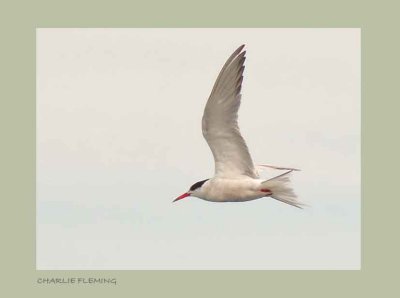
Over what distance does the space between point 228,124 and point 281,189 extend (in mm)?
943

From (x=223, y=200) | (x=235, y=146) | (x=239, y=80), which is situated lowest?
(x=223, y=200)

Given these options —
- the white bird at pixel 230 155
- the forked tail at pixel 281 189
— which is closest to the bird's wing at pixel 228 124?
the white bird at pixel 230 155

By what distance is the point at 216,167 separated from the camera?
29.5ft

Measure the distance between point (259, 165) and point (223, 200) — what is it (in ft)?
3.21

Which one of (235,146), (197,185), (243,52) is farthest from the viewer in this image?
(197,185)

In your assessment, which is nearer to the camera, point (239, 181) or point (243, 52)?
point (243, 52)

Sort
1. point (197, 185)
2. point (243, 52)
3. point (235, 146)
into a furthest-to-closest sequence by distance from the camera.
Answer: point (197, 185), point (235, 146), point (243, 52)

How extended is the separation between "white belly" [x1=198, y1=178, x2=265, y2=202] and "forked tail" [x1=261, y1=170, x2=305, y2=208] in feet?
0.33

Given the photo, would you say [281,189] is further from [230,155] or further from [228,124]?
[228,124]

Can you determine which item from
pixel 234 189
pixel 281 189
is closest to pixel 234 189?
pixel 234 189

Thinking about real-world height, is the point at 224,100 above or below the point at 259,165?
above

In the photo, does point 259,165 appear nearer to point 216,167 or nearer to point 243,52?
point 216,167
